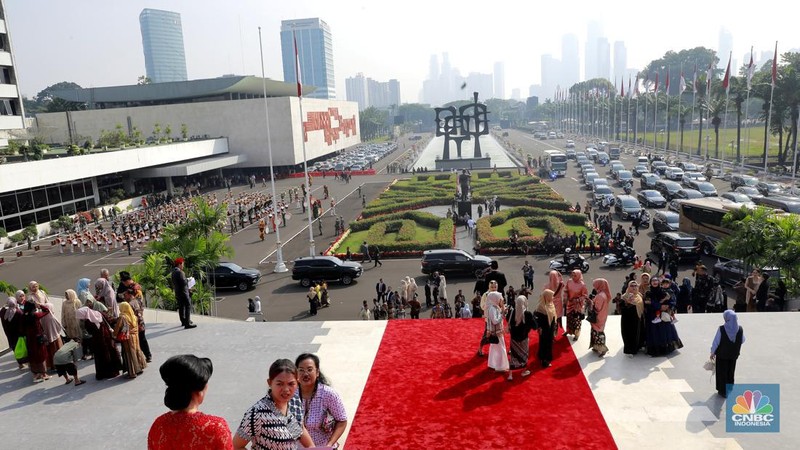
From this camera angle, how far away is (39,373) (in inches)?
384

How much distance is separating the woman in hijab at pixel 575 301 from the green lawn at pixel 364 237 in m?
18.4

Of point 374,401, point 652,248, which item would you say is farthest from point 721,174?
point 374,401

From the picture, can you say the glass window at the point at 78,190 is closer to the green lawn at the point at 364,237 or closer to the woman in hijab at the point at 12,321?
the green lawn at the point at 364,237

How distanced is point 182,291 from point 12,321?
116 inches

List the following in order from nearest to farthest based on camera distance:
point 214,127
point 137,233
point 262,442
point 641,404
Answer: point 262,442
point 641,404
point 137,233
point 214,127

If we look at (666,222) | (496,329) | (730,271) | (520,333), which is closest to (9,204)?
(496,329)

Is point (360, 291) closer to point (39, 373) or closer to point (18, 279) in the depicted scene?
point (39, 373)

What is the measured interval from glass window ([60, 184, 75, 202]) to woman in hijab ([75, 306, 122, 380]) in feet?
120

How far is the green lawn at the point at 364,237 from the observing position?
99.2 feet

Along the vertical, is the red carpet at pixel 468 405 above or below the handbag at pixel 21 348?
below

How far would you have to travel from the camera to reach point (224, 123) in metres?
64.9

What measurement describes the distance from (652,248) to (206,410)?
23279 millimetres

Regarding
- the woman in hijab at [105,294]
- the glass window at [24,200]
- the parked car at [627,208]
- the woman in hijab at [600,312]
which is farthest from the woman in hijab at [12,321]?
the glass window at [24,200]

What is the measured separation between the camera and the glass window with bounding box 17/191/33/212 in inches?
1435
